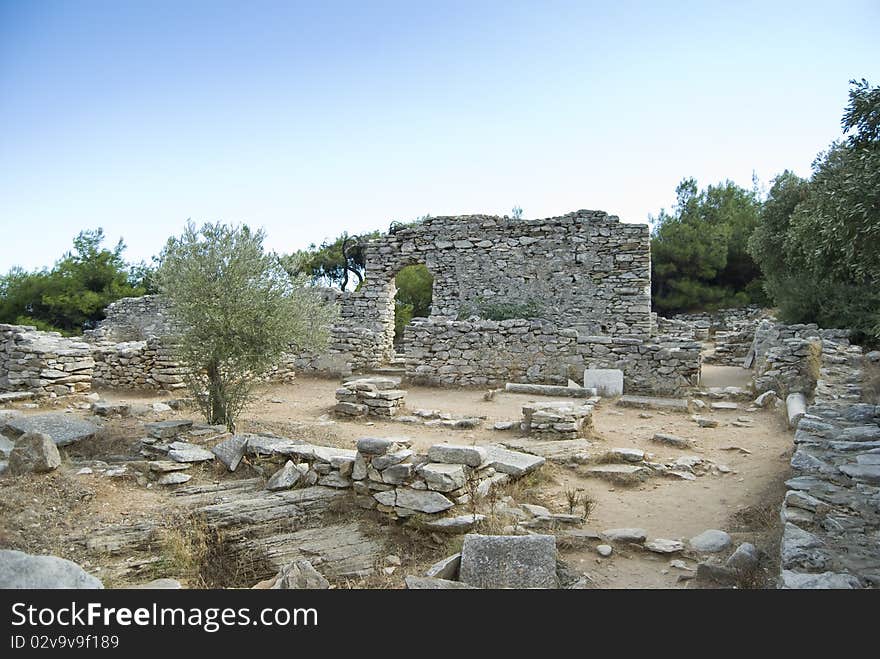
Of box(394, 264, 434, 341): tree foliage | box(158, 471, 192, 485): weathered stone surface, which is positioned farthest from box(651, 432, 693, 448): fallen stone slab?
box(394, 264, 434, 341): tree foliage

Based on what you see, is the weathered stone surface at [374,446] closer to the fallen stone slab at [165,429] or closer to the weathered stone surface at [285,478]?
the weathered stone surface at [285,478]

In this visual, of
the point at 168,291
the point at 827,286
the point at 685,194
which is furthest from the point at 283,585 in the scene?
the point at 685,194

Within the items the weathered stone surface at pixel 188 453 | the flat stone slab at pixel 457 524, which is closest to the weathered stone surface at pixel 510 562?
the flat stone slab at pixel 457 524

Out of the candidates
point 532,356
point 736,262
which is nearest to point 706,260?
point 736,262

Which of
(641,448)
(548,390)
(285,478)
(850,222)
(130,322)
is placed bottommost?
(641,448)

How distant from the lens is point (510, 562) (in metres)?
4.24

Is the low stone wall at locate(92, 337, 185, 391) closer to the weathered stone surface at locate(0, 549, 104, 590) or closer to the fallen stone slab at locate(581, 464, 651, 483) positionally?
the fallen stone slab at locate(581, 464, 651, 483)

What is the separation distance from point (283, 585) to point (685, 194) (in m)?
32.8

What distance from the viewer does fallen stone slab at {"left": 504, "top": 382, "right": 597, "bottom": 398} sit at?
1201cm

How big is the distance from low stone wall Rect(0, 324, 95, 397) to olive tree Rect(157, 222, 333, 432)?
4891 mm

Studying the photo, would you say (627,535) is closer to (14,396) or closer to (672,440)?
(672,440)

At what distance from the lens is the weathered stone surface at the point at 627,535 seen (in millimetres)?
5004

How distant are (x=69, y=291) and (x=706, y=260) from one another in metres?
29.4
